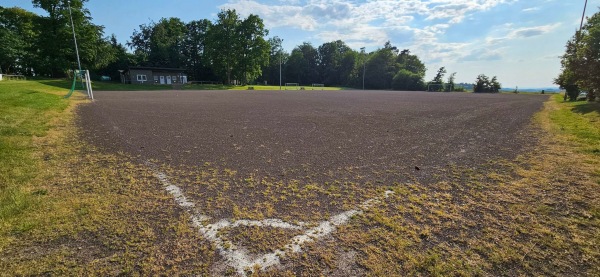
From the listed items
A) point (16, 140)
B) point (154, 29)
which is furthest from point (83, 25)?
point (16, 140)

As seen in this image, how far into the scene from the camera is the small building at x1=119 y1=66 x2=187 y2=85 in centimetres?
5497

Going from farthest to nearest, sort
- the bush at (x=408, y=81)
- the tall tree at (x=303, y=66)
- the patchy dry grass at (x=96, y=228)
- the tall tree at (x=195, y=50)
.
A: the tall tree at (x=303, y=66) < the tall tree at (x=195, y=50) < the bush at (x=408, y=81) < the patchy dry grass at (x=96, y=228)

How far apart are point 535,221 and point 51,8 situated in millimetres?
58852

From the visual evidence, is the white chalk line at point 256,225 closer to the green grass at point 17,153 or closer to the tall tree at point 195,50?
the green grass at point 17,153

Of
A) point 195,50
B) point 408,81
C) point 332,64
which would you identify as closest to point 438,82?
point 408,81

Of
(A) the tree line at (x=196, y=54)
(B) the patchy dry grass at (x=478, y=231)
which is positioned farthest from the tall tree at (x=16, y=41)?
(B) the patchy dry grass at (x=478, y=231)

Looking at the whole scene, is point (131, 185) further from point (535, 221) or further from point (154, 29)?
point (154, 29)

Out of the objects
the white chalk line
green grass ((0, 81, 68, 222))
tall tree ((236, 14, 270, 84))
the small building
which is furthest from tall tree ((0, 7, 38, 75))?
the white chalk line

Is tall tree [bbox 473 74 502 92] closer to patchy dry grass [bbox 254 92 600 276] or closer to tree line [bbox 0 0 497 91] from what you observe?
tree line [bbox 0 0 497 91]

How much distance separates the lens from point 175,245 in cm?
253

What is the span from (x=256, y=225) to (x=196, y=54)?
8288cm

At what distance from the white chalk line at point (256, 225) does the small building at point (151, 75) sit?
61.2 m

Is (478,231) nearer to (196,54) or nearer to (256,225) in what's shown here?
(256,225)

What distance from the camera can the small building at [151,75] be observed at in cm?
5497
